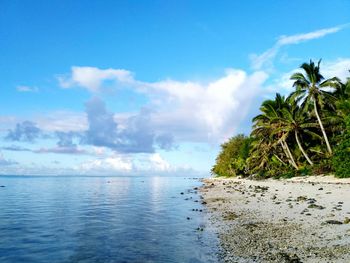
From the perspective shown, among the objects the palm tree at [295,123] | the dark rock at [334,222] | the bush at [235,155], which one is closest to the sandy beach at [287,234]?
the dark rock at [334,222]

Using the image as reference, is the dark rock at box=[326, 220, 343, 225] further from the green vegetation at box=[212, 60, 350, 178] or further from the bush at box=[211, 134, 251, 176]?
the bush at box=[211, 134, 251, 176]

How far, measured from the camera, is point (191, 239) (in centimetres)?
1644

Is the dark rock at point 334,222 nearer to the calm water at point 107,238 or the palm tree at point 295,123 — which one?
the calm water at point 107,238

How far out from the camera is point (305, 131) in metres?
59.2

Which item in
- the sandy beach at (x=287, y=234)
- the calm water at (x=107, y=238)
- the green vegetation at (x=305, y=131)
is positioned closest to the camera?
the sandy beach at (x=287, y=234)

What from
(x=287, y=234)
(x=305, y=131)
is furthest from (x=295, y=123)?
(x=287, y=234)

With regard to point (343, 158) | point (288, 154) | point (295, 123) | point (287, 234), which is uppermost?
point (295, 123)

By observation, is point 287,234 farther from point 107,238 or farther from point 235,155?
point 235,155

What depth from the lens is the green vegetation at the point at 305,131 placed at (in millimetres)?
50787

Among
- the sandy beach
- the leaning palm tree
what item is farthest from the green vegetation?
the sandy beach

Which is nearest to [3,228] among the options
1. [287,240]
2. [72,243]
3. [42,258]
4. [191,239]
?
[72,243]

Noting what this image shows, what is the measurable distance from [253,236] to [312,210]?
7.26 metres

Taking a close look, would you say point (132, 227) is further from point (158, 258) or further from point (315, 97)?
point (315, 97)

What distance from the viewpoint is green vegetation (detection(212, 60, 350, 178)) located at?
50.8 meters
